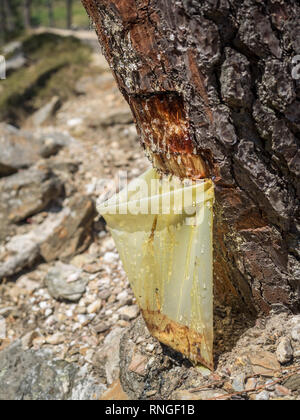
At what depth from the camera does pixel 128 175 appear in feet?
11.6

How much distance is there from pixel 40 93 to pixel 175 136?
504cm

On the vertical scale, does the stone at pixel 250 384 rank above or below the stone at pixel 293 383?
below

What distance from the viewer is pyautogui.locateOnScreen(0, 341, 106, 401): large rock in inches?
73.5

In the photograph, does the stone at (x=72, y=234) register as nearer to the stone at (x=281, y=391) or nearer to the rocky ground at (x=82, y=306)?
the rocky ground at (x=82, y=306)

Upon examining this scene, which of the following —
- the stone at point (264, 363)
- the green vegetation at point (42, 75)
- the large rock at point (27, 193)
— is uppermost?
the green vegetation at point (42, 75)

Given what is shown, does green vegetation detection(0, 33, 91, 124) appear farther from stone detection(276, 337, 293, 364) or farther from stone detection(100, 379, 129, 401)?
stone detection(276, 337, 293, 364)

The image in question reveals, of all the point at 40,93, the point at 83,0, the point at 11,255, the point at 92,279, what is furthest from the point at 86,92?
the point at 83,0

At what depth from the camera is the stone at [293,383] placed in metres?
1.35

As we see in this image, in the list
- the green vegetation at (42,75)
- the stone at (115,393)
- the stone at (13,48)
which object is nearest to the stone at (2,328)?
the stone at (115,393)

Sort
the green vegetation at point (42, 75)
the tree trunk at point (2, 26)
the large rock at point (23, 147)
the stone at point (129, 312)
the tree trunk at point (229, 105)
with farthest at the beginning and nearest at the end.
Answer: the tree trunk at point (2, 26) < the green vegetation at point (42, 75) < the large rock at point (23, 147) < the stone at point (129, 312) < the tree trunk at point (229, 105)

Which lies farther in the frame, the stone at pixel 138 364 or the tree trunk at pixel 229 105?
the stone at pixel 138 364

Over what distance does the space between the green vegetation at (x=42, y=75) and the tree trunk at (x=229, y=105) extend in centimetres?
439

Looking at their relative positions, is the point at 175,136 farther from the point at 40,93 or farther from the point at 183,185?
the point at 40,93

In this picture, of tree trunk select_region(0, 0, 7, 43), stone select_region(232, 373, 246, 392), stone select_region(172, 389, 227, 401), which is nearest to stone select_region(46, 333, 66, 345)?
Answer: stone select_region(172, 389, 227, 401)
